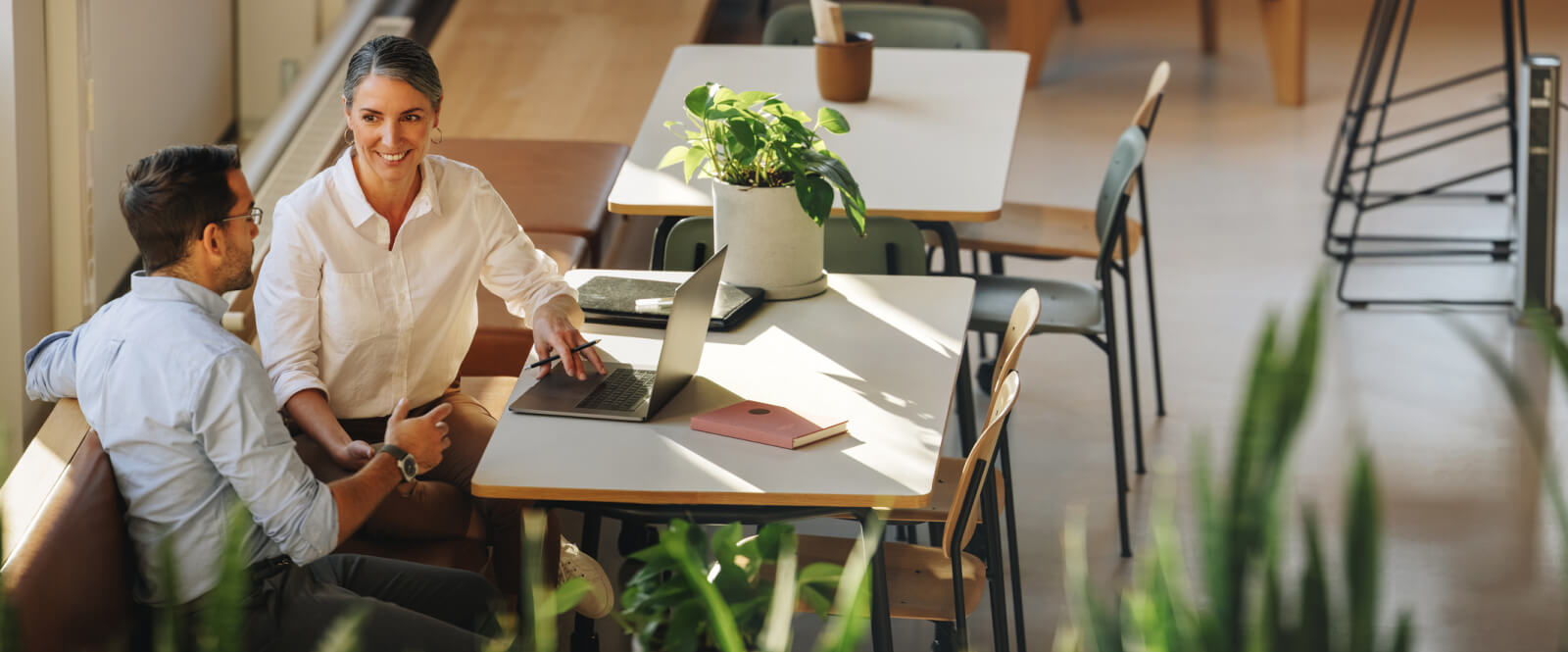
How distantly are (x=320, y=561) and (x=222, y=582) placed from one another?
1.68 meters

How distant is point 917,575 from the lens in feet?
8.05

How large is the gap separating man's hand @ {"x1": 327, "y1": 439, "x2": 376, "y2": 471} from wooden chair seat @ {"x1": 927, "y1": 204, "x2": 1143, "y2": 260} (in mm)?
1903

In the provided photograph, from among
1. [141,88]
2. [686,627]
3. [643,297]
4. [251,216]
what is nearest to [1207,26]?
[141,88]

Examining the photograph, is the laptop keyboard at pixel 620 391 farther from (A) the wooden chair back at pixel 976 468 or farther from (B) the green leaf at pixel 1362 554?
(B) the green leaf at pixel 1362 554

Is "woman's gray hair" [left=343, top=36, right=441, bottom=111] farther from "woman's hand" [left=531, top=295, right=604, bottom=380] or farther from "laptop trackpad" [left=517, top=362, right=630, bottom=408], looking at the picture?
"laptop trackpad" [left=517, top=362, right=630, bottom=408]

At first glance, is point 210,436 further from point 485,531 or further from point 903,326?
point 903,326

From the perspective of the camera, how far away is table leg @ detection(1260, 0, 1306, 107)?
22.1 feet

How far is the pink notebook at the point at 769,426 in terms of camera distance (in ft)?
7.40

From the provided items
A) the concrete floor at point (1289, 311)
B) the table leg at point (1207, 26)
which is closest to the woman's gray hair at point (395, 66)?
the concrete floor at point (1289, 311)

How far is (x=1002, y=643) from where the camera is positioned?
2.62m

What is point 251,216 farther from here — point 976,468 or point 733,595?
point 733,595

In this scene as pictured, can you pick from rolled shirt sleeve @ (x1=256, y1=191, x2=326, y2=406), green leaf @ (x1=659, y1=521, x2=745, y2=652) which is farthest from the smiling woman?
green leaf @ (x1=659, y1=521, x2=745, y2=652)

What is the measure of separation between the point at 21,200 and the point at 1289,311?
3186 mm

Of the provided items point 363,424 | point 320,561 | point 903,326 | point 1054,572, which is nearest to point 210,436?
point 320,561
